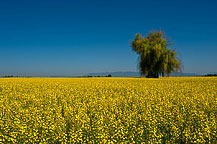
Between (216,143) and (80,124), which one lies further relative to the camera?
(80,124)

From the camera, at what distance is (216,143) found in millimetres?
5992

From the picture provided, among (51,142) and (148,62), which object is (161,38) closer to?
(148,62)

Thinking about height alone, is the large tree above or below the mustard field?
above

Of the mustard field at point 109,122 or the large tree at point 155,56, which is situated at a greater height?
the large tree at point 155,56

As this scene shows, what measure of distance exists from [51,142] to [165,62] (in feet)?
133

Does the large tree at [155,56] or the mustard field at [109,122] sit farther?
the large tree at [155,56]

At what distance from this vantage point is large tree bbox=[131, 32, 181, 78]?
145 feet

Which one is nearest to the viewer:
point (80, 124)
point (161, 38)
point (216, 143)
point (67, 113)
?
Result: point (216, 143)

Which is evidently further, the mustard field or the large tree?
the large tree

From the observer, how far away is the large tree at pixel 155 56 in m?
44.1

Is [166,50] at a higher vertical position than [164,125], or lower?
higher

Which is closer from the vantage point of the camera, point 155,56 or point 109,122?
point 109,122

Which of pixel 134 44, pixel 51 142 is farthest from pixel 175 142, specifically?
pixel 134 44

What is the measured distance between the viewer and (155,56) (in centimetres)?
4431
